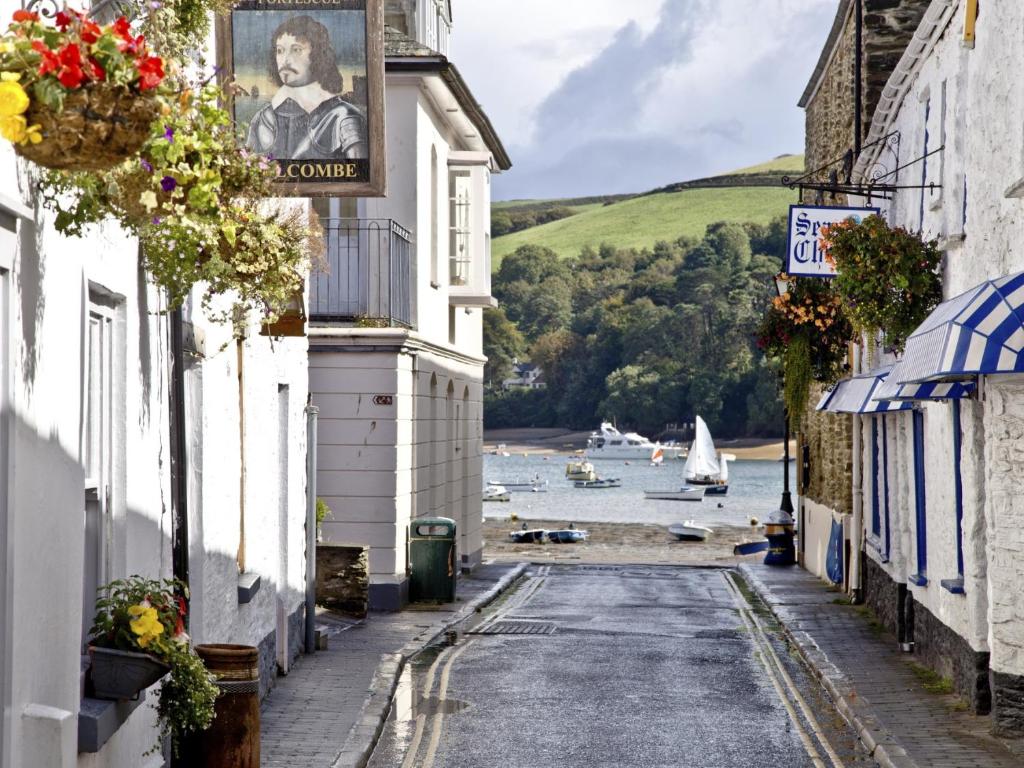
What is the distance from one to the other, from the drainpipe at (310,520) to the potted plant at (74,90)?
11870 mm

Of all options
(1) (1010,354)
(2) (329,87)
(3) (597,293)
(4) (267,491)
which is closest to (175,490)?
(2) (329,87)

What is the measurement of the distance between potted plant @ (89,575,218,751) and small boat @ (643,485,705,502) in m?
85.2

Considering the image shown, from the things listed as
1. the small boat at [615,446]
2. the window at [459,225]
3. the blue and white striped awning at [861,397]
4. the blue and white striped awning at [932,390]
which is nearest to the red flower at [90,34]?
the blue and white striped awning at [932,390]

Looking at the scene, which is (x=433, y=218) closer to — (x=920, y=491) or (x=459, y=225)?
(x=459, y=225)

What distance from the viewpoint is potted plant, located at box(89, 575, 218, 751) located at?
8.16 metres

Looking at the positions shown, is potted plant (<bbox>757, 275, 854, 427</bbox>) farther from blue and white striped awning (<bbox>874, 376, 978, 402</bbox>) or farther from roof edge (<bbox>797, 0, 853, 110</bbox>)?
blue and white striped awning (<bbox>874, 376, 978, 402</bbox>)

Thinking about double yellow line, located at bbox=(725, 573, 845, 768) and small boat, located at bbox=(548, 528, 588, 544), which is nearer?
double yellow line, located at bbox=(725, 573, 845, 768)

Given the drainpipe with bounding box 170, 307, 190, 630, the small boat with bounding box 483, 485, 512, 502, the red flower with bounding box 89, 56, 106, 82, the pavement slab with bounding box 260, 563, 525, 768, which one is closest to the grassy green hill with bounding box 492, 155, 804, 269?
the small boat with bounding box 483, 485, 512, 502

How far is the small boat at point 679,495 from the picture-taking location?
93875 mm

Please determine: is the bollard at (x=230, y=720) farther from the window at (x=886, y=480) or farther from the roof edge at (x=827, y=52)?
the roof edge at (x=827, y=52)

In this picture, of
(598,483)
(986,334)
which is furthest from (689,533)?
(598,483)

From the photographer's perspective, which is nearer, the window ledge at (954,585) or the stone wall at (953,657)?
the stone wall at (953,657)

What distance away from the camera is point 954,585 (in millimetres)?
14406

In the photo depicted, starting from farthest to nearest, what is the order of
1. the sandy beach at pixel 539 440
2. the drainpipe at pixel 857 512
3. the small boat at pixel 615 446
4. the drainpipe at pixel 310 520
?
the sandy beach at pixel 539 440, the small boat at pixel 615 446, the drainpipe at pixel 857 512, the drainpipe at pixel 310 520
